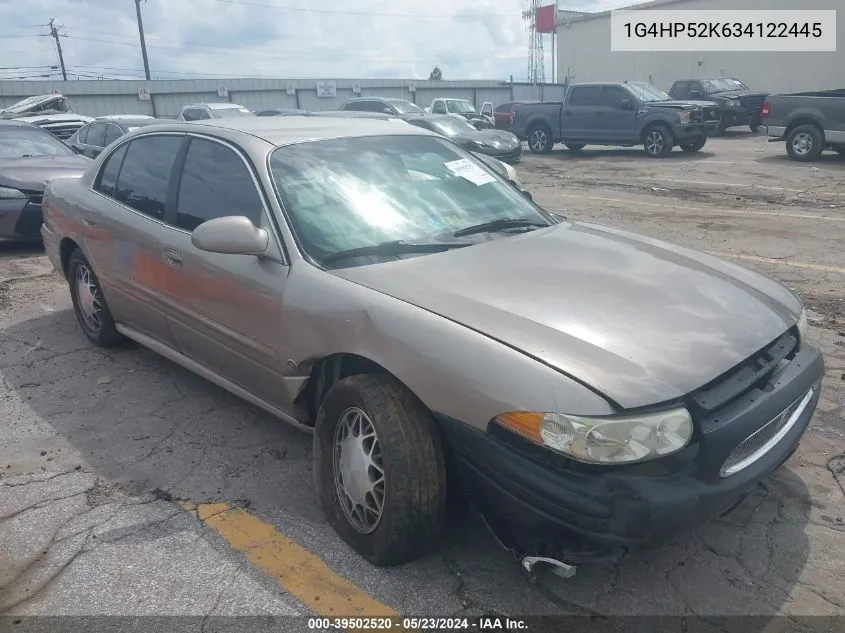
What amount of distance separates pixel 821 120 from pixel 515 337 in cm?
1427

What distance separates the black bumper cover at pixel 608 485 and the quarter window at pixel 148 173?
2.42 meters

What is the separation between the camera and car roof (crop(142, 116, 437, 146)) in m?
3.58

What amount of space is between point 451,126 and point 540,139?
15.7 ft

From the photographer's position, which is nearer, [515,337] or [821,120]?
[515,337]

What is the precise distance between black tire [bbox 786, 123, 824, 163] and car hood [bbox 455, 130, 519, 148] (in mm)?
5712

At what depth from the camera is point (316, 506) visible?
10.2 ft

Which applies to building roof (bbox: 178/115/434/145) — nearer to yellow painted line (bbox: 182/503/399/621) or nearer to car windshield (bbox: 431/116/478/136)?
Answer: yellow painted line (bbox: 182/503/399/621)

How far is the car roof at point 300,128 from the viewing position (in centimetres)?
358

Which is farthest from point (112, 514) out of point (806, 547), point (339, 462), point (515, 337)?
point (806, 547)

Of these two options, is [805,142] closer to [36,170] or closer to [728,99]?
[728,99]

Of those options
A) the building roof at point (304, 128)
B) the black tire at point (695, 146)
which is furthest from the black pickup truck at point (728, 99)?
the building roof at point (304, 128)

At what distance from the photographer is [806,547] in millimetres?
2734

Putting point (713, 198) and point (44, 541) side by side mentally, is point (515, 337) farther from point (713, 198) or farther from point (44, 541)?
point (713, 198)

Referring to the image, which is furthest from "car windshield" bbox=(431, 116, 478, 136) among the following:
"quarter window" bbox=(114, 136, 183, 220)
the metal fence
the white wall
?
the white wall
